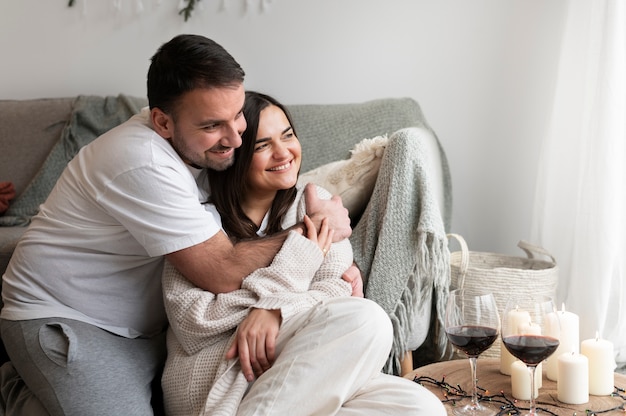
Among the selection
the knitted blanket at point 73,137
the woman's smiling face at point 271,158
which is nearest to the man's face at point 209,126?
the woman's smiling face at point 271,158

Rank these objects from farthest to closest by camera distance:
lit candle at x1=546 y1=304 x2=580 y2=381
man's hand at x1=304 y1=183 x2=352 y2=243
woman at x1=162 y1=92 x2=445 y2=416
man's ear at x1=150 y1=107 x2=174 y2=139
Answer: man's hand at x1=304 y1=183 x2=352 y2=243 → man's ear at x1=150 y1=107 x2=174 y2=139 → lit candle at x1=546 y1=304 x2=580 y2=381 → woman at x1=162 y1=92 x2=445 y2=416

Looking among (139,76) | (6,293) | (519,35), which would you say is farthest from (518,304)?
(139,76)

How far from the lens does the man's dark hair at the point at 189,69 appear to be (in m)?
1.72

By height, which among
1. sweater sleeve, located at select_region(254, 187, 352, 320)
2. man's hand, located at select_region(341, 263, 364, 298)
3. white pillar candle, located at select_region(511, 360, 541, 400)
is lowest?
white pillar candle, located at select_region(511, 360, 541, 400)

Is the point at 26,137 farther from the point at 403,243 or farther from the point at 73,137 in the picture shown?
the point at 403,243

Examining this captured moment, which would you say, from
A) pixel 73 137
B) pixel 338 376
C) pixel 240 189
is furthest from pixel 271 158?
pixel 73 137

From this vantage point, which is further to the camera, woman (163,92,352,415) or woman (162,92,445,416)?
woman (163,92,352,415)

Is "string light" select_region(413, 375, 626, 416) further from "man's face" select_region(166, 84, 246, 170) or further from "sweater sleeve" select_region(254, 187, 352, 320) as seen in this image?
"man's face" select_region(166, 84, 246, 170)

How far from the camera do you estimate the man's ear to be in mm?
1803

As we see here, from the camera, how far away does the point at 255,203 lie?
79.6 inches

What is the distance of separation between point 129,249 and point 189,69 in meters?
0.44

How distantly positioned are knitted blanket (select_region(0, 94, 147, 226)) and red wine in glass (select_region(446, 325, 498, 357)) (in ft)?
5.57

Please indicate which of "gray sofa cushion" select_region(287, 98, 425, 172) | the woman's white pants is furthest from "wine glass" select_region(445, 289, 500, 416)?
"gray sofa cushion" select_region(287, 98, 425, 172)

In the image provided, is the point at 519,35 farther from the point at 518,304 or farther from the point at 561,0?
the point at 518,304
